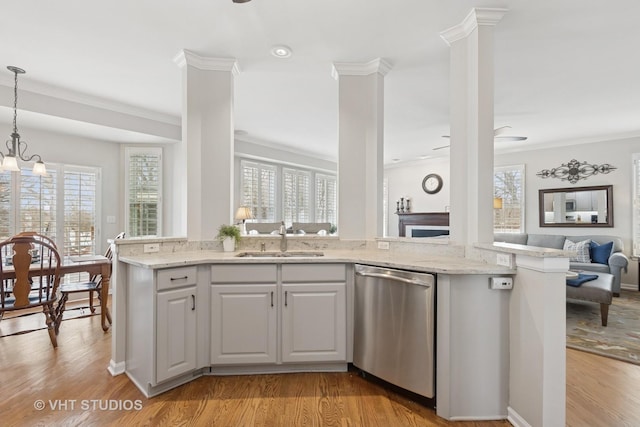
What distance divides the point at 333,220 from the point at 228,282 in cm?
686

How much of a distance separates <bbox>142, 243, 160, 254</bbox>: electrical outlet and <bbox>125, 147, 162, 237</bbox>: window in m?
3.02

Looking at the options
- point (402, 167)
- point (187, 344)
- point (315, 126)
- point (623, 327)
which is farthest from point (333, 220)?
point (187, 344)

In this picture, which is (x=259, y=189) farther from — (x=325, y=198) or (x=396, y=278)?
(x=396, y=278)

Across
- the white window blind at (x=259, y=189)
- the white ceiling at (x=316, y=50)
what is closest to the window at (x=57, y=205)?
the white ceiling at (x=316, y=50)

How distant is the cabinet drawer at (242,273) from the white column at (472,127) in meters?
1.48

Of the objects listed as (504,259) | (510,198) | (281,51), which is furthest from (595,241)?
(281,51)

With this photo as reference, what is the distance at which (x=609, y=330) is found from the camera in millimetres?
3438

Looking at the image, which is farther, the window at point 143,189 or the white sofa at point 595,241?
the window at point 143,189

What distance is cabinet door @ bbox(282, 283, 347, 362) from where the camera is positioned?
2422 millimetres

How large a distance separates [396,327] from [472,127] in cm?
155

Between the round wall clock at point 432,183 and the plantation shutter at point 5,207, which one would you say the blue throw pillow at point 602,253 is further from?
the plantation shutter at point 5,207

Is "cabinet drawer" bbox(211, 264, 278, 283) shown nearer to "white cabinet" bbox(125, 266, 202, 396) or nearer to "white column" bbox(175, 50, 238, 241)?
"white cabinet" bbox(125, 266, 202, 396)

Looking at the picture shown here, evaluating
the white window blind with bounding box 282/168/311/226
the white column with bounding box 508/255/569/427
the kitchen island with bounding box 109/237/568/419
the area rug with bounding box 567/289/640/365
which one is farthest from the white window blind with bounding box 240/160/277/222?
the white column with bounding box 508/255/569/427

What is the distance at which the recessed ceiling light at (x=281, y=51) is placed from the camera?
113 inches
